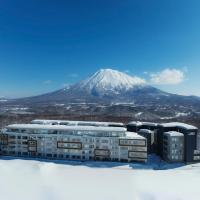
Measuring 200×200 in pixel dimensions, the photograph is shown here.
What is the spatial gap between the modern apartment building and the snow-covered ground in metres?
2.78

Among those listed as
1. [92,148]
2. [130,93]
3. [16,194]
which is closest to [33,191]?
[16,194]

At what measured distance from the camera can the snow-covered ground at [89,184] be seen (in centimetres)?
1251

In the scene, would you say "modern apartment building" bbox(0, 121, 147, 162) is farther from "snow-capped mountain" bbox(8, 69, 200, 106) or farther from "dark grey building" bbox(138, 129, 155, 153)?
"snow-capped mountain" bbox(8, 69, 200, 106)

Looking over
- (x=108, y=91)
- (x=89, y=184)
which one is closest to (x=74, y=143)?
(x=89, y=184)

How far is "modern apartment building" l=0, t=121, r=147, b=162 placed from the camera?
21.4 metres

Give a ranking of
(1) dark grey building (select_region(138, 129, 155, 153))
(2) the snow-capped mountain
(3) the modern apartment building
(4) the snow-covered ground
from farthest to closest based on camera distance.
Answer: (2) the snow-capped mountain → (1) dark grey building (select_region(138, 129, 155, 153)) → (3) the modern apartment building → (4) the snow-covered ground

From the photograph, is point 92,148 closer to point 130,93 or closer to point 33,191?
point 33,191

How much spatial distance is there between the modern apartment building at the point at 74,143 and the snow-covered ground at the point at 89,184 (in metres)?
→ 2.78

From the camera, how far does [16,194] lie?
490 inches

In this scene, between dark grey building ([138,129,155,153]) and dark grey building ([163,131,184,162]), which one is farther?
dark grey building ([138,129,155,153])

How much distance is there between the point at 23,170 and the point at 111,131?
8.17 meters

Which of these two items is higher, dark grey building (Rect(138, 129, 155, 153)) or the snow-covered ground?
dark grey building (Rect(138, 129, 155, 153))

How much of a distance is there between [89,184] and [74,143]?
802 cm

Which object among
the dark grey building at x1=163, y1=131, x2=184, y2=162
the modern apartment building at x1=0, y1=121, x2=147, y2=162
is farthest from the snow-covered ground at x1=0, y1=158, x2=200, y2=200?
the dark grey building at x1=163, y1=131, x2=184, y2=162
